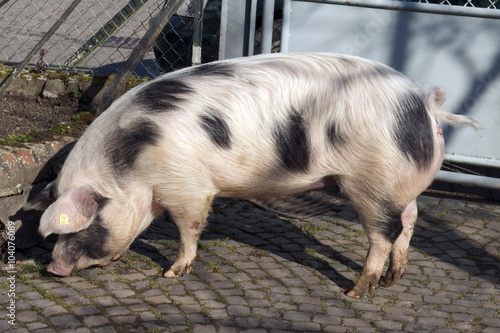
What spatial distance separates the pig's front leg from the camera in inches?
172

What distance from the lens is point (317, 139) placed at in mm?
3930

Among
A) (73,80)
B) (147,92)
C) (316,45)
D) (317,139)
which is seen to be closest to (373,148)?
(317,139)

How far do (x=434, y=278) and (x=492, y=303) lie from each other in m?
0.44

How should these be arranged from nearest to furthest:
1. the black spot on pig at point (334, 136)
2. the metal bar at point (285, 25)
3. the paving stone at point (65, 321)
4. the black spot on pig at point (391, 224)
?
the paving stone at point (65, 321) → the black spot on pig at point (334, 136) → the black spot on pig at point (391, 224) → the metal bar at point (285, 25)

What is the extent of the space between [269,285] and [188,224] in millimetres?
617

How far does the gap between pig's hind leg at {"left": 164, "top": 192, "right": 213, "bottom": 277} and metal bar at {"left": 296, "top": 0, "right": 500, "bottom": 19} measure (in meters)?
2.00

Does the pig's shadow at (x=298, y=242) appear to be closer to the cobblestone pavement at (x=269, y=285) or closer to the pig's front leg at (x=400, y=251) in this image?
the cobblestone pavement at (x=269, y=285)


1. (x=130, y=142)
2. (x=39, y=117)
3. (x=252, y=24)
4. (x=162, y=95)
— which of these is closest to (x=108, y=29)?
(x=39, y=117)

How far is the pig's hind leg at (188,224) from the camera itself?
4082 millimetres

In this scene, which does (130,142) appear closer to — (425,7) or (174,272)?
(174,272)

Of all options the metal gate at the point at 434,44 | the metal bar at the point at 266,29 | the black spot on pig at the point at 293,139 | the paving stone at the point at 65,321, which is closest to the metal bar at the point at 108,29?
the metal bar at the point at 266,29

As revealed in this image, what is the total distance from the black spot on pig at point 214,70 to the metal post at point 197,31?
1.87 metres

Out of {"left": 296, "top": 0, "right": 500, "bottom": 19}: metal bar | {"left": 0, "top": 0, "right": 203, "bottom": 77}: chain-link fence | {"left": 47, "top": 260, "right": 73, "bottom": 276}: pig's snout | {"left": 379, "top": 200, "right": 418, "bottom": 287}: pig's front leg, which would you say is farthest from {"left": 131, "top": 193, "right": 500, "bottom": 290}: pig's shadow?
{"left": 0, "top": 0, "right": 203, "bottom": 77}: chain-link fence

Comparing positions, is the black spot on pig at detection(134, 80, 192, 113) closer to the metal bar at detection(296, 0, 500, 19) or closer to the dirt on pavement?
the dirt on pavement
